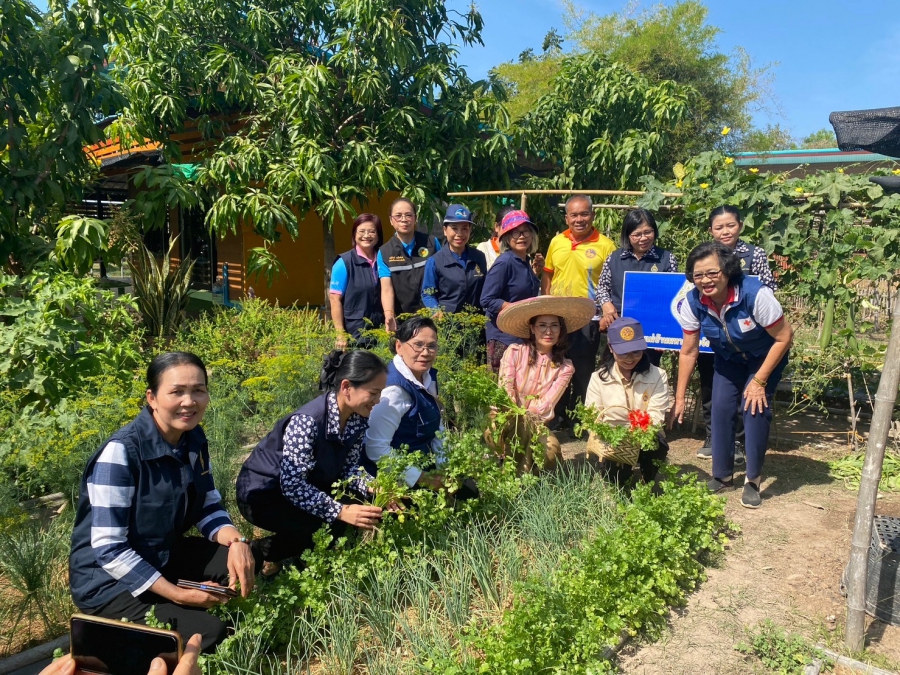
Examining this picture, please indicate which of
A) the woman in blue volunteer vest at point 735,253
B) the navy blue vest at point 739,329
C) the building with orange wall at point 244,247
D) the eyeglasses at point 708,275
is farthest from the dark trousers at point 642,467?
the building with orange wall at point 244,247

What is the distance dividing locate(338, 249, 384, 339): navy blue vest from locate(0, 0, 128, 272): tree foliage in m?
2.11

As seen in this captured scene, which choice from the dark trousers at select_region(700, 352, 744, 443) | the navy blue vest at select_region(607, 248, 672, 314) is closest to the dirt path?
the dark trousers at select_region(700, 352, 744, 443)

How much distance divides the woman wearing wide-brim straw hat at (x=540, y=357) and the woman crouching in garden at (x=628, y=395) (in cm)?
25

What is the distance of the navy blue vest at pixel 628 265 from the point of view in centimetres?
484

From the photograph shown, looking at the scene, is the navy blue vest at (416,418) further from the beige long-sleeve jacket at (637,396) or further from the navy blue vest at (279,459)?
the beige long-sleeve jacket at (637,396)

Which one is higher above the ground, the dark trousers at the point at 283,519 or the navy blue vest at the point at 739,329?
the navy blue vest at the point at 739,329

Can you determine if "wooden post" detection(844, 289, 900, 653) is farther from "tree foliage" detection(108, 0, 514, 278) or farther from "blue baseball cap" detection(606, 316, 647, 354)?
"tree foliage" detection(108, 0, 514, 278)

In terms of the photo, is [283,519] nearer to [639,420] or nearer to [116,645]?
[116,645]

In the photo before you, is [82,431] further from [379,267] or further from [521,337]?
[521,337]

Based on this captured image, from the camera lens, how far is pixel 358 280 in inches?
199

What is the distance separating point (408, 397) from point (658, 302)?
240 cm

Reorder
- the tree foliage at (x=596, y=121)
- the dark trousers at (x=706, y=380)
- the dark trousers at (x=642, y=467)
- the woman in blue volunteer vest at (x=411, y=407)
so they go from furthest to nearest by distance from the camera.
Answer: the tree foliage at (x=596, y=121), the dark trousers at (x=706, y=380), the dark trousers at (x=642, y=467), the woman in blue volunteer vest at (x=411, y=407)

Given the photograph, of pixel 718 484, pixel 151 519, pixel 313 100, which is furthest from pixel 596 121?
pixel 151 519

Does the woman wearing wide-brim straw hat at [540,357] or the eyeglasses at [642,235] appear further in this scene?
the eyeglasses at [642,235]
